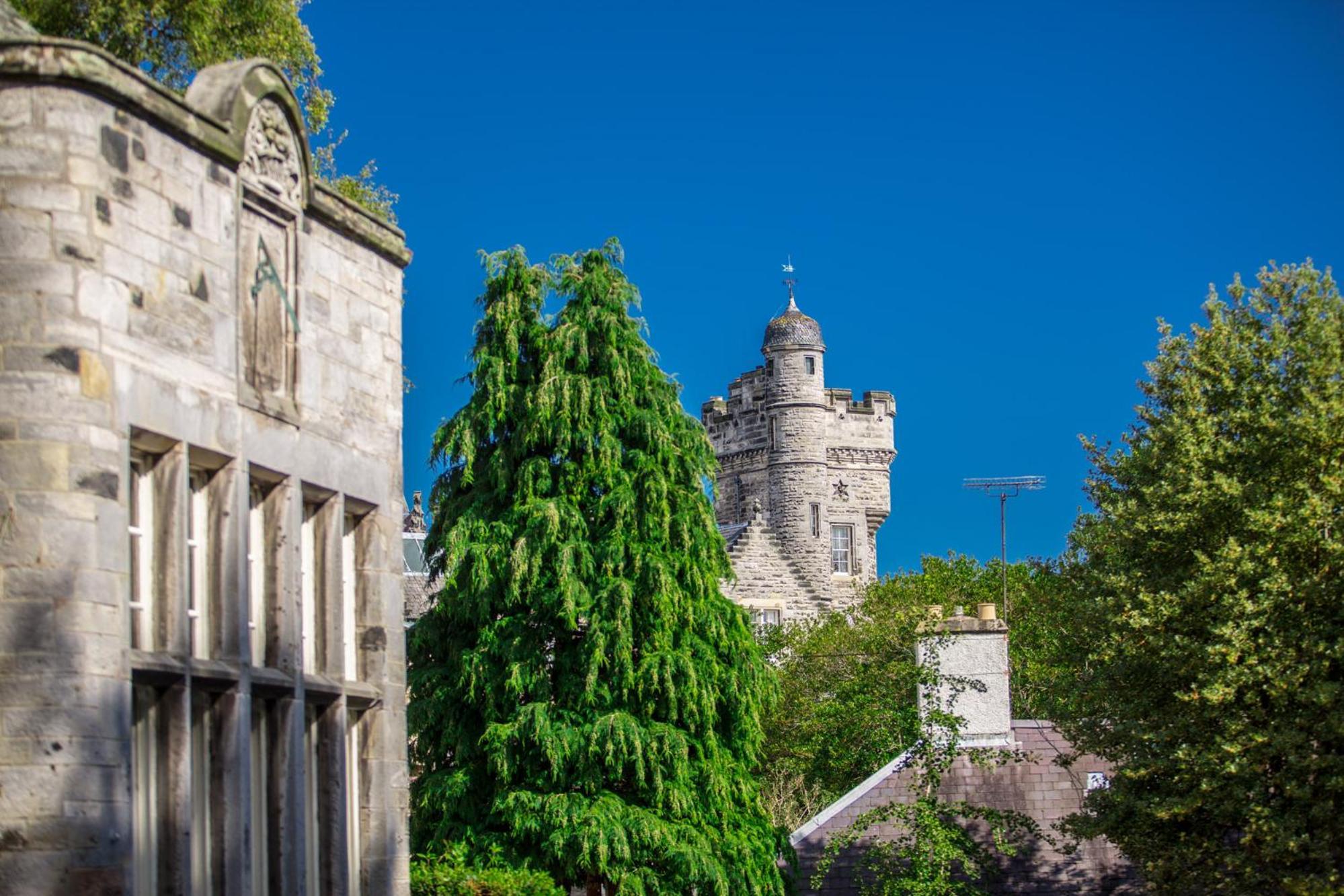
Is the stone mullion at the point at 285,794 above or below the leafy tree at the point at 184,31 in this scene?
below

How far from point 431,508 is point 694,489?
340 cm

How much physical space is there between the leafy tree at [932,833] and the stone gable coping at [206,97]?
46.7 feet

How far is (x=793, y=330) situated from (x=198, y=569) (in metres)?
63.9

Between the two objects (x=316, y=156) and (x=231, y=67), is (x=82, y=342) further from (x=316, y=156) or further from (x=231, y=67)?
(x=316, y=156)

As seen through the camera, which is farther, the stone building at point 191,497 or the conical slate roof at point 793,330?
the conical slate roof at point 793,330

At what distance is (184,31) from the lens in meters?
22.3

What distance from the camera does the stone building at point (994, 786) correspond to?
89.3ft

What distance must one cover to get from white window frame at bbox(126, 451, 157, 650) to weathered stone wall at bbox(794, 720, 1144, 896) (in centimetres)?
1705

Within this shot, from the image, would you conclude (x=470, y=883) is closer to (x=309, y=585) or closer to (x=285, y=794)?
(x=309, y=585)

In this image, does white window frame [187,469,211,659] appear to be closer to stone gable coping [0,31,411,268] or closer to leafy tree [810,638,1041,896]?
stone gable coping [0,31,411,268]

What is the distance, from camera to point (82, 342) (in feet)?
33.8

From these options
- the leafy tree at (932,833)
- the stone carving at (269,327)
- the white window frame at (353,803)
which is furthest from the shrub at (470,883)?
the leafy tree at (932,833)

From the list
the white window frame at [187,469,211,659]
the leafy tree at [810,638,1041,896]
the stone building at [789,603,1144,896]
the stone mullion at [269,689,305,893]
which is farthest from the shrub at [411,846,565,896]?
the stone building at [789,603,1144,896]

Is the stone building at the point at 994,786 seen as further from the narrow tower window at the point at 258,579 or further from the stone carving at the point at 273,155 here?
the stone carving at the point at 273,155
